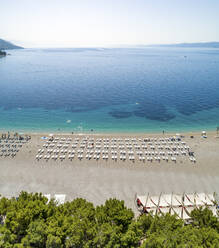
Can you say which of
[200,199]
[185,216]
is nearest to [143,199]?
[185,216]

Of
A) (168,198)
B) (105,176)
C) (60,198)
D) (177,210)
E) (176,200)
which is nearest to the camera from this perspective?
(177,210)

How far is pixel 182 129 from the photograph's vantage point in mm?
52312

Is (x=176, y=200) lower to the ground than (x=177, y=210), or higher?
higher

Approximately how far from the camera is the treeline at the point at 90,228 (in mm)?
16891

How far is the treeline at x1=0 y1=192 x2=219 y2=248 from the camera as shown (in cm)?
1689

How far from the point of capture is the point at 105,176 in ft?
102

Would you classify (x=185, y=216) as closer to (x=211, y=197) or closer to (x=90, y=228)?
(x=211, y=197)

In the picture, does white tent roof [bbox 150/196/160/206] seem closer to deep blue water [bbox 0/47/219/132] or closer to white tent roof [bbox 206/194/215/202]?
white tent roof [bbox 206/194/215/202]

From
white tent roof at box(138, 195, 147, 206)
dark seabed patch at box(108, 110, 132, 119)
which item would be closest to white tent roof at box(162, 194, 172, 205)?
white tent roof at box(138, 195, 147, 206)

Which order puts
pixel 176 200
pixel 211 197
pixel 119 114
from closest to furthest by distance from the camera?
1. pixel 176 200
2. pixel 211 197
3. pixel 119 114

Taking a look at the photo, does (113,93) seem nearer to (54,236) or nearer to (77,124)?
(77,124)

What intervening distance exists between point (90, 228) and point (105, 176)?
13.1 meters

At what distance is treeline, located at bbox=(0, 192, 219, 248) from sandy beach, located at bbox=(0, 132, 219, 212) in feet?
19.8

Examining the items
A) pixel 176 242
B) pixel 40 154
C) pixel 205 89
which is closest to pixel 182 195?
pixel 176 242
